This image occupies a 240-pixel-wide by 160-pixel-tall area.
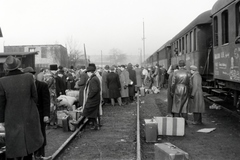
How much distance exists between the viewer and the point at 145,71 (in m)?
26.7

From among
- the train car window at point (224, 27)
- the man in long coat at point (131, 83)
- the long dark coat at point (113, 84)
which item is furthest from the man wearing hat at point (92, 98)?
the man in long coat at point (131, 83)

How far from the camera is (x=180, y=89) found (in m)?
8.73

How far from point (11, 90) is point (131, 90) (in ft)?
37.3

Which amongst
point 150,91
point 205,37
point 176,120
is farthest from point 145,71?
point 176,120

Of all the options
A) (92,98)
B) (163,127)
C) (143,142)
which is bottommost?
(143,142)

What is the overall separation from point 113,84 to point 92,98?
5.34 m

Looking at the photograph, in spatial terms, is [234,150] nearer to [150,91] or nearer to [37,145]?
[37,145]

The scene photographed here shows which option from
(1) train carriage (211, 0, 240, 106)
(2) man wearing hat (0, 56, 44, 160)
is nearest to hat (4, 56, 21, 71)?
(2) man wearing hat (0, 56, 44, 160)

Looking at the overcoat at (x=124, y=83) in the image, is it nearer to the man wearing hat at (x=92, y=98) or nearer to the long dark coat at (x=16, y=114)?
the man wearing hat at (x=92, y=98)

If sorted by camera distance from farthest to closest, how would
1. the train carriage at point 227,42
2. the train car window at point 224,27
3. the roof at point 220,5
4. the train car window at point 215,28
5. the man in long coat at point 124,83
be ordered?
the man in long coat at point 124,83 < the train car window at point 215,28 < the train car window at point 224,27 < the roof at point 220,5 < the train carriage at point 227,42

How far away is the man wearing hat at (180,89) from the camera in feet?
28.5

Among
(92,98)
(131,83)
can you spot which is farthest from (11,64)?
(131,83)

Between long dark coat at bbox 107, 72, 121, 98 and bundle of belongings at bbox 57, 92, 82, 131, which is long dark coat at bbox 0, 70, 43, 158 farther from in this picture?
long dark coat at bbox 107, 72, 121, 98

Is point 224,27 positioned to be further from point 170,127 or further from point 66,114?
point 66,114
